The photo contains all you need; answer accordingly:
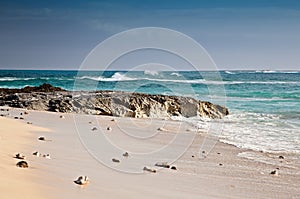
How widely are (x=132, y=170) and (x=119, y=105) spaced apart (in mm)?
12424

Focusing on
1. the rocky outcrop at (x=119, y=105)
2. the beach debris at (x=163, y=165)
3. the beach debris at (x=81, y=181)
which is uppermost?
the rocky outcrop at (x=119, y=105)

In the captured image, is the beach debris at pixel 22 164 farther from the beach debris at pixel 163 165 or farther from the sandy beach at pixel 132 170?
the beach debris at pixel 163 165

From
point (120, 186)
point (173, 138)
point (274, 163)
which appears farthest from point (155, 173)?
point (173, 138)

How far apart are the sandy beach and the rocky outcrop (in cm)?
780

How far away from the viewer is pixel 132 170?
5.70 meters

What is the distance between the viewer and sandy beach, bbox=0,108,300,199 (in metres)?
4.29

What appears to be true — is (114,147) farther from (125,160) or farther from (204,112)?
(204,112)

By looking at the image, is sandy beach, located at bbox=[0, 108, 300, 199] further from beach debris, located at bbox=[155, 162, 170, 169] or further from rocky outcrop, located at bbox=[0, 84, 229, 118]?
rocky outcrop, located at bbox=[0, 84, 229, 118]

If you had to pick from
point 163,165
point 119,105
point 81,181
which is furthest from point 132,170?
point 119,105

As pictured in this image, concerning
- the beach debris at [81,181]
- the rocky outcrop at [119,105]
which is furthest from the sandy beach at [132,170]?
the rocky outcrop at [119,105]

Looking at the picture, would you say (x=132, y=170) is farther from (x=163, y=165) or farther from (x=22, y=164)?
(x=22, y=164)

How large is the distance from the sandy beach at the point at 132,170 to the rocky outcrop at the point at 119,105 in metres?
7.80

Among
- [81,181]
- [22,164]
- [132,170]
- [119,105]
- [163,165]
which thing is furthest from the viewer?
[119,105]

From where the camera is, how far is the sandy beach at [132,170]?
4.29 meters
